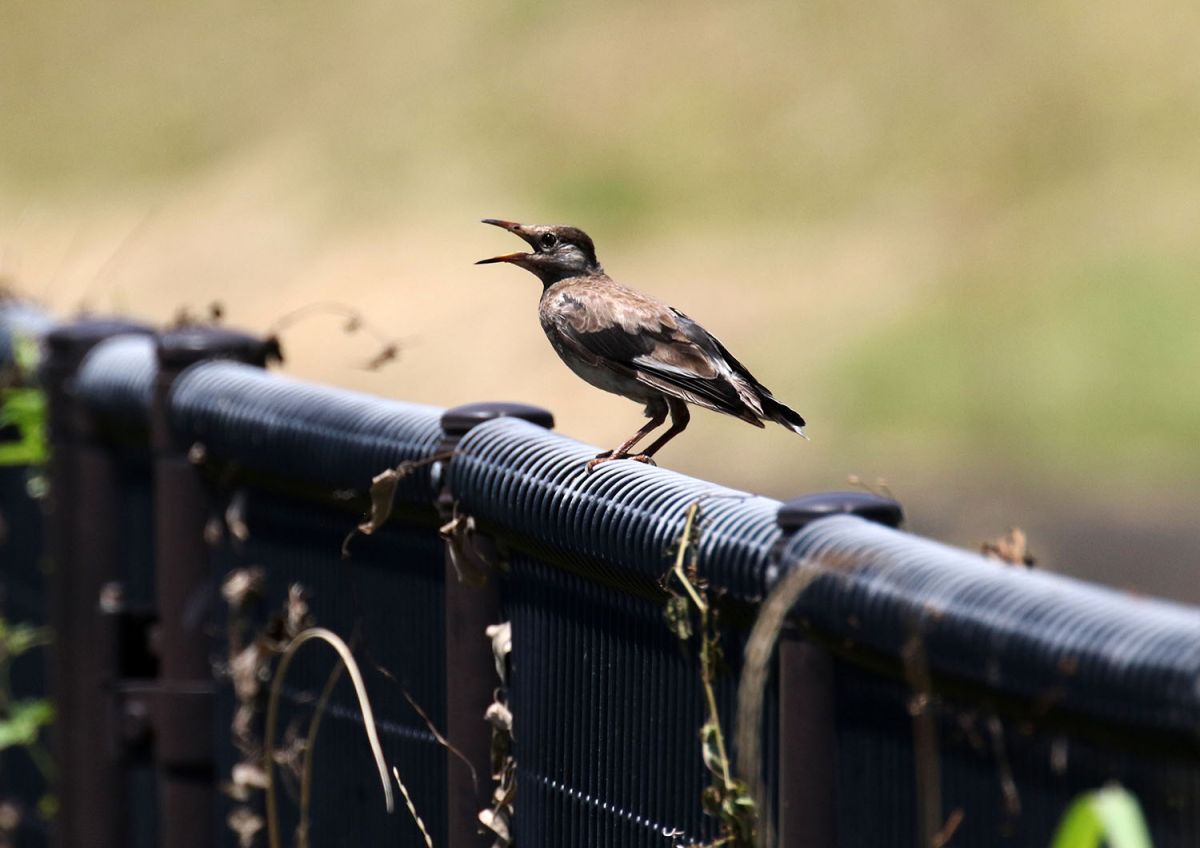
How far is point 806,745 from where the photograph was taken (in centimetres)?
293

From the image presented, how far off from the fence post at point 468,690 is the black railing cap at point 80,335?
2.31 meters

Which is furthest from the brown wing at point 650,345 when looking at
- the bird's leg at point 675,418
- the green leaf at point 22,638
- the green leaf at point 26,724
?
the green leaf at point 26,724

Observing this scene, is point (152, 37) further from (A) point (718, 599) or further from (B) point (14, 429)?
(A) point (718, 599)

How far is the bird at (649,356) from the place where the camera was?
554cm

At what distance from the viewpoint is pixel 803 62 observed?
31797mm

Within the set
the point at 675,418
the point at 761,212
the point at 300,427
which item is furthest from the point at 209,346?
the point at 761,212

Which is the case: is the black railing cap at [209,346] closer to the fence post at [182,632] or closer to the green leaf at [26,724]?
the fence post at [182,632]

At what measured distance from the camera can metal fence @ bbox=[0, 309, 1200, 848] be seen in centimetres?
250

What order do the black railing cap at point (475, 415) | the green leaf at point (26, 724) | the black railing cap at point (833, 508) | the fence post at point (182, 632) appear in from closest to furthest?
1. the black railing cap at point (833, 508)
2. the black railing cap at point (475, 415)
3. the fence post at point (182, 632)
4. the green leaf at point (26, 724)

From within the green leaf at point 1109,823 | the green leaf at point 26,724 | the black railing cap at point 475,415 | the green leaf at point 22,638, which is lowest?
the green leaf at point 26,724

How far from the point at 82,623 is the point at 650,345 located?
5.27ft

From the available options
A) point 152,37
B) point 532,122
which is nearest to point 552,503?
point 532,122

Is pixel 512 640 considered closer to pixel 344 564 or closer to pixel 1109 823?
pixel 344 564

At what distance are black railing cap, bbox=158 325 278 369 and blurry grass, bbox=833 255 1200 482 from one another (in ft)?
50.3
